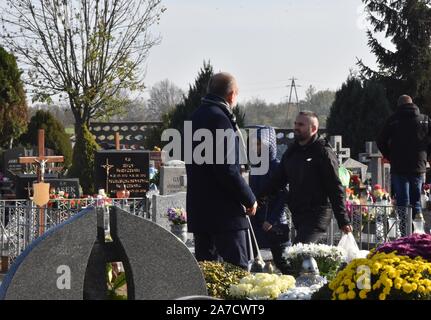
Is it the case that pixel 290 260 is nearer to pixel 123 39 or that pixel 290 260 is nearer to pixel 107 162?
pixel 107 162

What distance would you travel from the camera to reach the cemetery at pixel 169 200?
517 cm

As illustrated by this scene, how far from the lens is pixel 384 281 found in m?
5.02

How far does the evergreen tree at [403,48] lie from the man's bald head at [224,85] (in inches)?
1197

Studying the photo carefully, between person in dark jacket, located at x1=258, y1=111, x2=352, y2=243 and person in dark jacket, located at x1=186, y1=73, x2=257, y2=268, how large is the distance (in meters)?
0.93

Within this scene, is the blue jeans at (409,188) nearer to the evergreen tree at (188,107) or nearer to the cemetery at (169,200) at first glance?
the cemetery at (169,200)

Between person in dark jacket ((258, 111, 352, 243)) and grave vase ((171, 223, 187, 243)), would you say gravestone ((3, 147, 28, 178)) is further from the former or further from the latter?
person in dark jacket ((258, 111, 352, 243))

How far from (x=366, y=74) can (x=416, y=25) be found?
2704 mm

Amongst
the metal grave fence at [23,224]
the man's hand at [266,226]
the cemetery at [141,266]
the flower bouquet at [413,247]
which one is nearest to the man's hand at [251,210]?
the cemetery at [141,266]

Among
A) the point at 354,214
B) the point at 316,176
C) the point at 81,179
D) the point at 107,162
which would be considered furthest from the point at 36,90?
the point at 316,176

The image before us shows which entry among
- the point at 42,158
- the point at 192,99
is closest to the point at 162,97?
the point at 192,99

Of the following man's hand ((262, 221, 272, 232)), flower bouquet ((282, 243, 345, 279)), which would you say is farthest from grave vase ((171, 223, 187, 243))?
flower bouquet ((282, 243, 345, 279))

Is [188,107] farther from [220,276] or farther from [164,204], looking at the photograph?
[220,276]

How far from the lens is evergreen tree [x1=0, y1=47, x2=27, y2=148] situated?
108ft

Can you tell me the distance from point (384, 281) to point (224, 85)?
2.73 m
